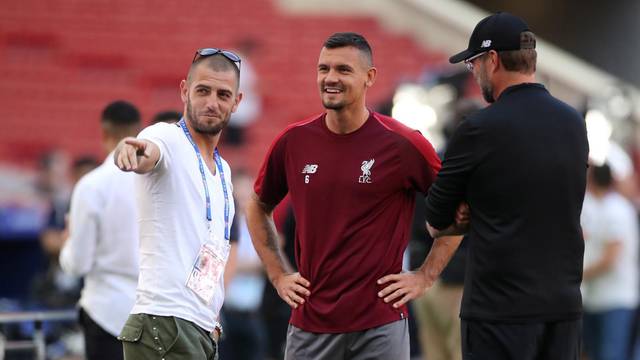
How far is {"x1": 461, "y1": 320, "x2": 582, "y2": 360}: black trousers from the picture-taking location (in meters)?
4.59

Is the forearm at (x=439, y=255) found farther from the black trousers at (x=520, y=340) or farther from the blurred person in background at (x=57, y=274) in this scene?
the blurred person in background at (x=57, y=274)

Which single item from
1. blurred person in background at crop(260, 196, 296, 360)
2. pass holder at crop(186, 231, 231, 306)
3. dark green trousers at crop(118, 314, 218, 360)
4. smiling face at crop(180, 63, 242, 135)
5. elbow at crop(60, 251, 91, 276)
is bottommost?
blurred person in background at crop(260, 196, 296, 360)

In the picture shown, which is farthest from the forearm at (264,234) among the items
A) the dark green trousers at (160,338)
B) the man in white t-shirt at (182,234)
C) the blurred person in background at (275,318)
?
the blurred person in background at (275,318)

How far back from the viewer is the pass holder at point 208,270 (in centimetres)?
481

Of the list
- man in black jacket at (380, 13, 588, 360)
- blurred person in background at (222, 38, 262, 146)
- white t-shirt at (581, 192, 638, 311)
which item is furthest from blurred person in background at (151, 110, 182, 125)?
blurred person in background at (222, 38, 262, 146)

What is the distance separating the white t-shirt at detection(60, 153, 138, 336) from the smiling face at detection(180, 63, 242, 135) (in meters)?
1.63

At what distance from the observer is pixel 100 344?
6430 millimetres

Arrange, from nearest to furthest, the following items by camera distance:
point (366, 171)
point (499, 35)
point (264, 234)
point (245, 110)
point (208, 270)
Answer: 1. point (499, 35)
2. point (208, 270)
3. point (366, 171)
4. point (264, 234)
5. point (245, 110)

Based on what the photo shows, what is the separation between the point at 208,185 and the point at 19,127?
11628 millimetres

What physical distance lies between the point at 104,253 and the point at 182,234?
1.86 meters

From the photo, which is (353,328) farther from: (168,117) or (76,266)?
(168,117)

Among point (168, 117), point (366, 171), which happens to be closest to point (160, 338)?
point (366, 171)

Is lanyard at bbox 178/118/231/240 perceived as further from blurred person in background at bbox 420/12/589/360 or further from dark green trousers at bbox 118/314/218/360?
blurred person in background at bbox 420/12/589/360

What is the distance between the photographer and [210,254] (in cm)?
488
